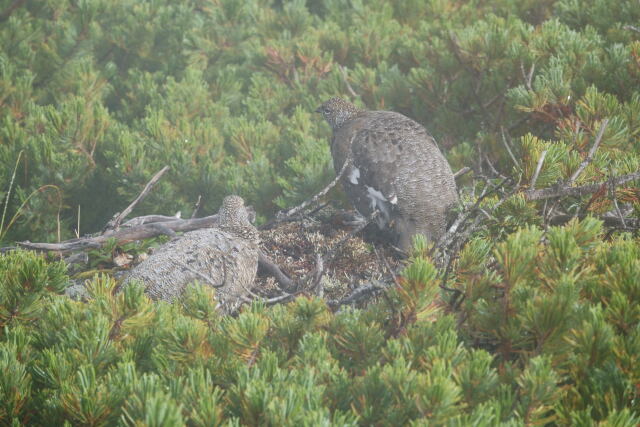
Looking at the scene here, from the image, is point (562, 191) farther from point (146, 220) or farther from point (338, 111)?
point (146, 220)

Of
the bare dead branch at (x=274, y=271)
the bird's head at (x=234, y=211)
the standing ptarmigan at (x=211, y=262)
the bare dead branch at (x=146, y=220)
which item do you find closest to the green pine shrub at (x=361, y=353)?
the standing ptarmigan at (x=211, y=262)

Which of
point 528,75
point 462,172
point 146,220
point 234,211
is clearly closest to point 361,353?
point 234,211

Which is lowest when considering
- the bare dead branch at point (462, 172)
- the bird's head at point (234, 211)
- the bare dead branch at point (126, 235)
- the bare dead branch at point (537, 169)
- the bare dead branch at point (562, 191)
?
the bare dead branch at point (126, 235)

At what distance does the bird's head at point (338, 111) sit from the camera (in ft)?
14.5

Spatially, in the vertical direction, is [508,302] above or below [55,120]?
above

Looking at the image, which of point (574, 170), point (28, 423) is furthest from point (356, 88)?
point (28, 423)

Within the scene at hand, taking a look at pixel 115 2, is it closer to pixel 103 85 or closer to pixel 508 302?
pixel 103 85

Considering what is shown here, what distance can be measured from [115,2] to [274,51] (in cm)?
164

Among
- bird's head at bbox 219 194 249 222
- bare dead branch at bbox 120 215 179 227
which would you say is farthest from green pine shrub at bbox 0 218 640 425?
bare dead branch at bbox 120 215 179 227

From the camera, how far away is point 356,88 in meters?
4.88

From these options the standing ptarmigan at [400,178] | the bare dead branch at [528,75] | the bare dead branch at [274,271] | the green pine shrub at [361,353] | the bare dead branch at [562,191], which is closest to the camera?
the green pine shrub at [361,353]

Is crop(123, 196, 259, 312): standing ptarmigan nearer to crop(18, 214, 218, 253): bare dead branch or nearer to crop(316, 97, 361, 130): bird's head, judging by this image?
crop(18, 214, 218, 253): bare dead branch

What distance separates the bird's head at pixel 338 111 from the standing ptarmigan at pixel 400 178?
1.27 feet

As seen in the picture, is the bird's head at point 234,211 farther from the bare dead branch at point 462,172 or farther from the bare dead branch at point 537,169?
the bare dead branch at point 537,169
